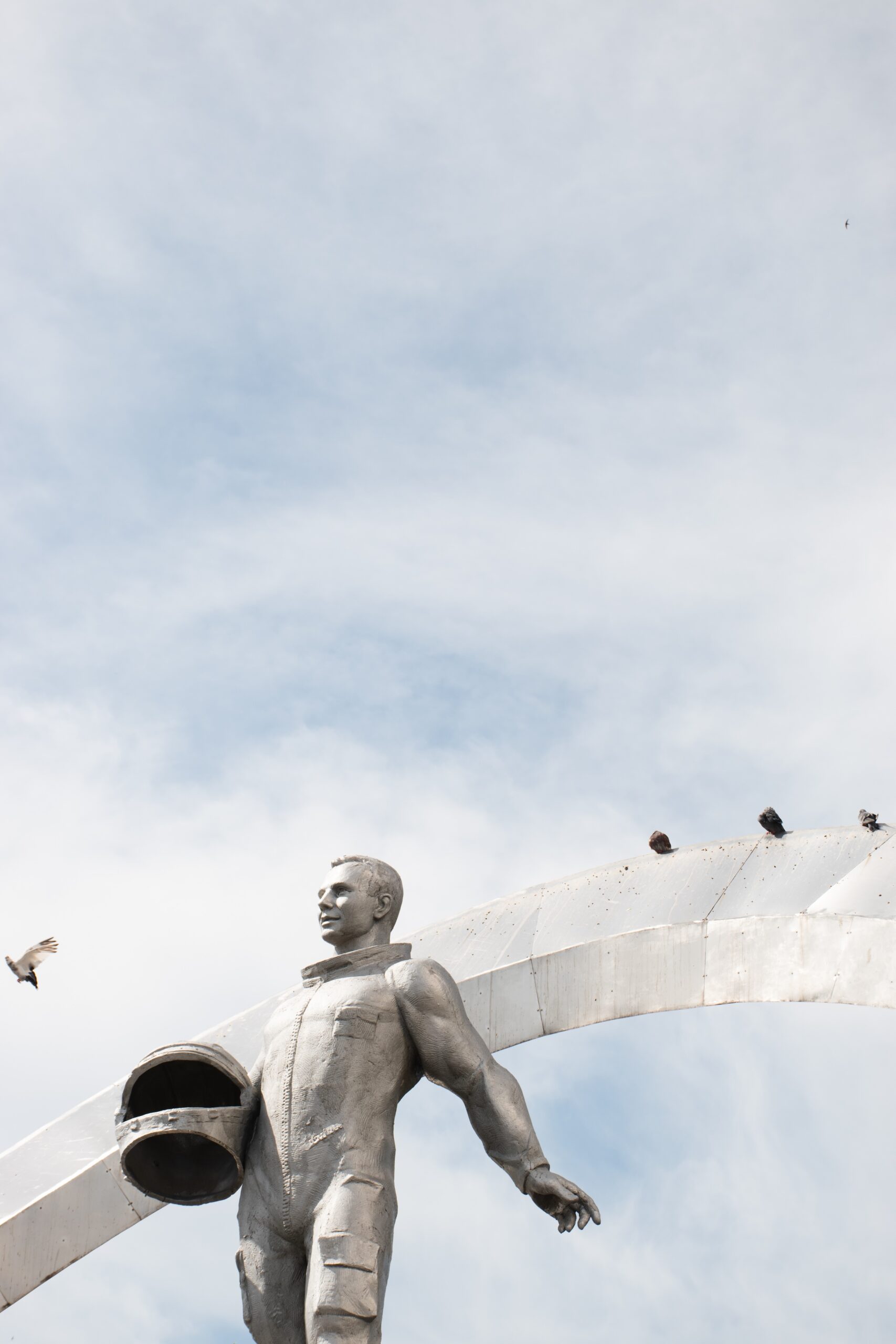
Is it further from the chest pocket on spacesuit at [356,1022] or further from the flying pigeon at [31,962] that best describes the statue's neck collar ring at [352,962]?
the flying pigeon at [31,962]

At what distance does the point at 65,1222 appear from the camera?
1118cm

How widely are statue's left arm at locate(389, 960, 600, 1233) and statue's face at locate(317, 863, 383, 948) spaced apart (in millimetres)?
412

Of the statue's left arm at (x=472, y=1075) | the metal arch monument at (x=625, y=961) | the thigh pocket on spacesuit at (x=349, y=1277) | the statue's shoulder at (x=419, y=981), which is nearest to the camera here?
the thigh pocket on spacesuit at (x=349, y=1277)

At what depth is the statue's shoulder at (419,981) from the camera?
6965mm

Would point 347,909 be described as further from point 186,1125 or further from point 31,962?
point 31,962

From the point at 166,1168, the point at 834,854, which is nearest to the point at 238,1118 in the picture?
the point at 166,1168

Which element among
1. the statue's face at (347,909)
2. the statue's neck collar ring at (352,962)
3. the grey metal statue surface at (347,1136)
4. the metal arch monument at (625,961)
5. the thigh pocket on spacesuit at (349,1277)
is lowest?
the thigh pocket on spacesuit at (349,1277)

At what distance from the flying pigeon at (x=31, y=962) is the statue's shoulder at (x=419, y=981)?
4327 millimetres

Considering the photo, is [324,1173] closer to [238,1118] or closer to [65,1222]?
[238,1118]

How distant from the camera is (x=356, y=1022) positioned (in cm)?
688

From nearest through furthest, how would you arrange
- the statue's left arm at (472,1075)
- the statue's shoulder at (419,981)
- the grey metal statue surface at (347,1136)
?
1. the grey metal statue surface at (347,1136)
2. the statue's left arm at (472,1075)
3. the statue's shoulder at (419,981)

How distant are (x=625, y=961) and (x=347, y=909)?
4.43 meters

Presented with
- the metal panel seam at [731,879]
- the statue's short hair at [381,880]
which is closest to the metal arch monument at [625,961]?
the metal panel seam at [731,879]

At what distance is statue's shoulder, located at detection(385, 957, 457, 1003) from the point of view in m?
6.96
